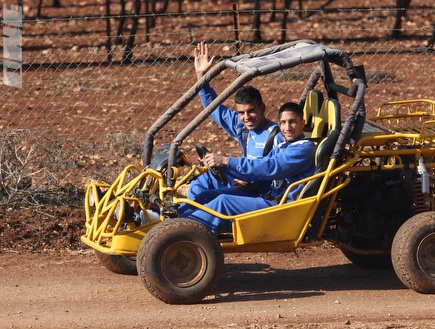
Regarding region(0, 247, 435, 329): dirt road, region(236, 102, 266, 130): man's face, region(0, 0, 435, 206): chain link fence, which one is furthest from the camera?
region(0, 0, 435, 206): chain link fence

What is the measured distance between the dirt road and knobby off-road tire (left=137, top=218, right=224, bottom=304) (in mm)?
120

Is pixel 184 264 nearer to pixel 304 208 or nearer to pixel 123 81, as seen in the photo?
pixel 304 208

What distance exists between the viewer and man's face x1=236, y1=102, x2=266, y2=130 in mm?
8156

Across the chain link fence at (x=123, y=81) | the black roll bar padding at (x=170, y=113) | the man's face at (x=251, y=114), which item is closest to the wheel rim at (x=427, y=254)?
the man's face at (x=251, y=114)

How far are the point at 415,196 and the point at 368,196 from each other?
1.17 feet

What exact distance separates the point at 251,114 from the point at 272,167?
656 millimetres

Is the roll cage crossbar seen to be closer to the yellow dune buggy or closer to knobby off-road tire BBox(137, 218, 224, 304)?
the yellow dune buggy

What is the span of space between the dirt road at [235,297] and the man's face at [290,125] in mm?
1187

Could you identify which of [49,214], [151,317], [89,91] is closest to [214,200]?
[151,317]

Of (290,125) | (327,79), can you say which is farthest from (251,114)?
(327,79)

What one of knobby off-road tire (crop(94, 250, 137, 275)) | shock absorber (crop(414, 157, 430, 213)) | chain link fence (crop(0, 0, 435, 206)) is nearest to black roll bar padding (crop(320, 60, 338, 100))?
shock absorber (crop(414, 157, 430, 213))

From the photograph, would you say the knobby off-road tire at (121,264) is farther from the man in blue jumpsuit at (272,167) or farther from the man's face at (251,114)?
the man's face at (251,114)

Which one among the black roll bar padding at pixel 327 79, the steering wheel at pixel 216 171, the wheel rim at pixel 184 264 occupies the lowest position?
the wheel rim at pixel 184 264

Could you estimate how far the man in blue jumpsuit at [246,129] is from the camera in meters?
8.15
